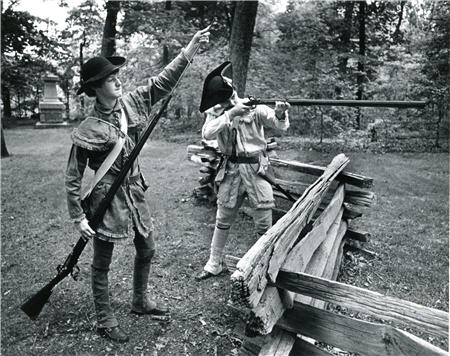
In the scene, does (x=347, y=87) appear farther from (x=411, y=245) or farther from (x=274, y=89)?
(x=411, y=245)

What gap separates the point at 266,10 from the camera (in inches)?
648

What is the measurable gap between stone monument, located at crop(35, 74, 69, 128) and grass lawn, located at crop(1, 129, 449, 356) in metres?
11.4

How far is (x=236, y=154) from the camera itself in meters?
4.66

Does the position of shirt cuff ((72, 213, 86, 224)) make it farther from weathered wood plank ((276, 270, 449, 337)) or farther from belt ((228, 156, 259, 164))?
belt ((228, 156, 259, 164))

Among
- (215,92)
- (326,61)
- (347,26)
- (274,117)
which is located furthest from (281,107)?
(347,26)

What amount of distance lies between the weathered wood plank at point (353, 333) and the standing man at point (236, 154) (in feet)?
6.20

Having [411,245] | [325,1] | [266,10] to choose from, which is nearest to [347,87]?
[325,1]

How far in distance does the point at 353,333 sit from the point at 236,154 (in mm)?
2611

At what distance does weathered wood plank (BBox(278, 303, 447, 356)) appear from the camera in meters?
2.24

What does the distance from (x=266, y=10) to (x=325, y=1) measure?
2.54 metres

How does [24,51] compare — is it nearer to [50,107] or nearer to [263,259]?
[50,107]

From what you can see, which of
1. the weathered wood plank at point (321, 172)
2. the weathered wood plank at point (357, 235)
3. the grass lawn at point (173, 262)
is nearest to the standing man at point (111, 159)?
the grass lawn at point (173, 262)

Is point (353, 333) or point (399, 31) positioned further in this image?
point (399, 31)

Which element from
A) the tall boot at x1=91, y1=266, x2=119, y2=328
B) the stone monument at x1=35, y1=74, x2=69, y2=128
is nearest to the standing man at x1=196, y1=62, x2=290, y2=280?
the tall boot at x1=91, y1=266, x2=119, y2=328
